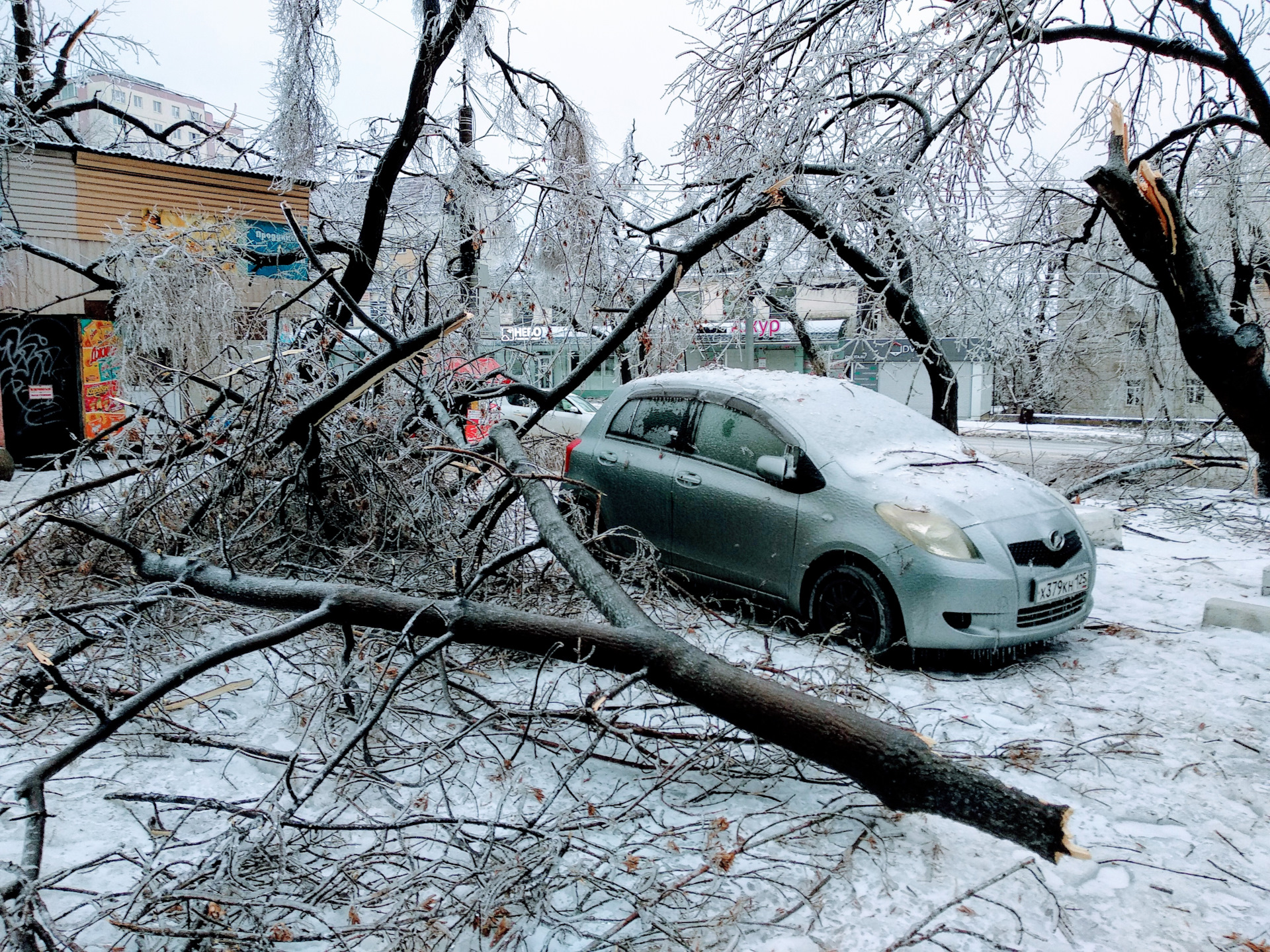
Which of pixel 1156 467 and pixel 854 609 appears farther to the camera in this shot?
pixel 1156 467

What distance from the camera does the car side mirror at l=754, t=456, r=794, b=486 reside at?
4844mm

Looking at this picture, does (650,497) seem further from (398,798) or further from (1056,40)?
(1056,40)

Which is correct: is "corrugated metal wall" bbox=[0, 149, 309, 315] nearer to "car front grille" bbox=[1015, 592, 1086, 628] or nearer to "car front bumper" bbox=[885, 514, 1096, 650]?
"car front bumper" bbox=[885, 514, 1096, 650]

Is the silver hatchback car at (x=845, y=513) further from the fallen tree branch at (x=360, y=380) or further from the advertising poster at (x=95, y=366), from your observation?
the advertising poster at (x=95, y=366)

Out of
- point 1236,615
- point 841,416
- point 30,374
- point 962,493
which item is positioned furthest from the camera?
point 30,374

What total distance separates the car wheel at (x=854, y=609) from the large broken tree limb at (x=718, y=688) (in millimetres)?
1584

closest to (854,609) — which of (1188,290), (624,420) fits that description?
(1188,290)

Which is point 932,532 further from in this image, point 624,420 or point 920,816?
point 624,420

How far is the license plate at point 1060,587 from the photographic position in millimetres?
4340

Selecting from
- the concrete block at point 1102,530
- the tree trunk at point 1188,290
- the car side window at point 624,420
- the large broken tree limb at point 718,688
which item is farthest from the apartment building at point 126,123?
the concrete block at point 1102,530

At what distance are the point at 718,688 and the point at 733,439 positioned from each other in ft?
9.02

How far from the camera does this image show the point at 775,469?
4871 mm

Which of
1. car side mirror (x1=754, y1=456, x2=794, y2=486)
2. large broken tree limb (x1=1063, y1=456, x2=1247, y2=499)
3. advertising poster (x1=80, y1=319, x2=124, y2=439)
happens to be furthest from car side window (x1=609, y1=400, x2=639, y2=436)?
advertising poster (x1=80, y1=319, x2=124, y2=439)

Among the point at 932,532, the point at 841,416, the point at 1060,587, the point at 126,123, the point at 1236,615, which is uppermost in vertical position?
the point at 126,123
